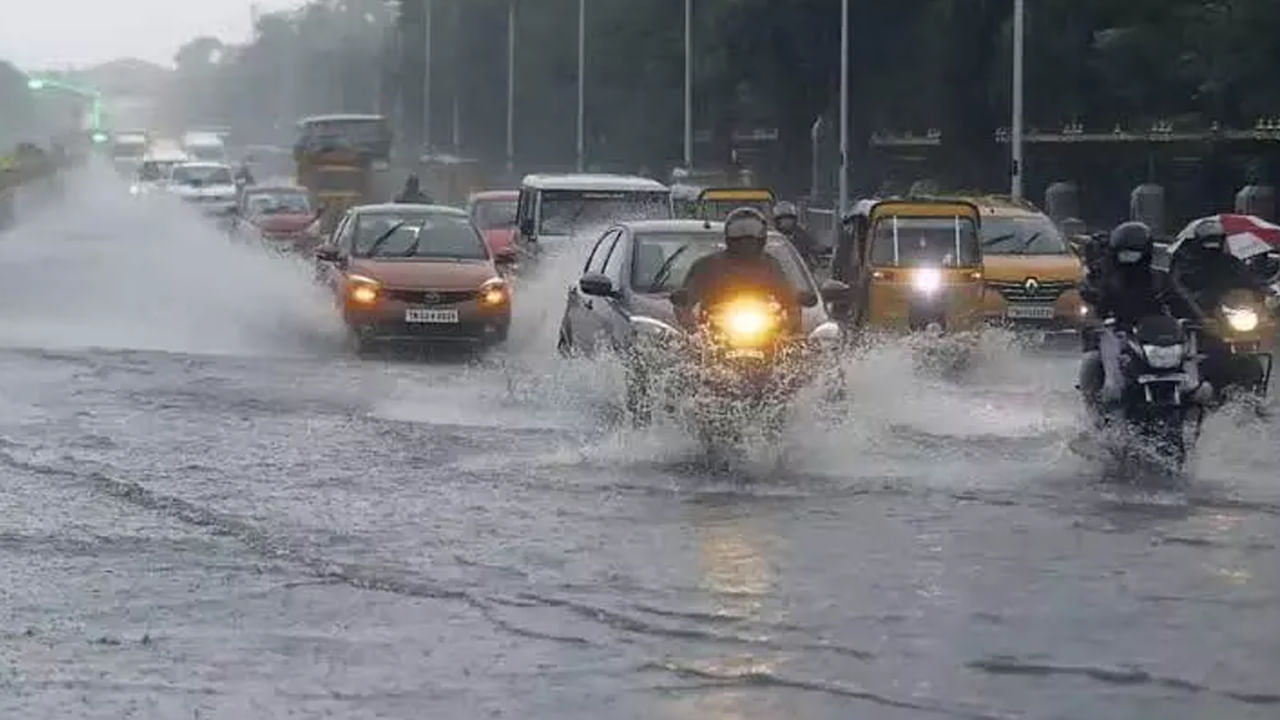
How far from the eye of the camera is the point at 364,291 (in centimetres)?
2438

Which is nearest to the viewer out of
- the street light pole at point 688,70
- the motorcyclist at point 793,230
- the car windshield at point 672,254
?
the car windshield at point 672,254

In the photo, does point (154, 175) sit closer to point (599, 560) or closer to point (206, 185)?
point (206, 185)

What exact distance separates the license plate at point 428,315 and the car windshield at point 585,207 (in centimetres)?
451

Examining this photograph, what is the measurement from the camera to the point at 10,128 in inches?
7249

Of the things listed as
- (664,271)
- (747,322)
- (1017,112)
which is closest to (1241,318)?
(664,271)

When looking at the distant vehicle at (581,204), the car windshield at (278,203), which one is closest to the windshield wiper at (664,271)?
the distant vehicle at (581,204)

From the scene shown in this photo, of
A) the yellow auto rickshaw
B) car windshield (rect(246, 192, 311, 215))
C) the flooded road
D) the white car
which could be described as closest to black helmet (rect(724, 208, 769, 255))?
the flooded road

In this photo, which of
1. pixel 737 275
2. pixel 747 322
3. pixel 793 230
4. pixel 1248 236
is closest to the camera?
pixel 747 322

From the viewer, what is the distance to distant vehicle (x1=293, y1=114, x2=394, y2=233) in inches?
2574

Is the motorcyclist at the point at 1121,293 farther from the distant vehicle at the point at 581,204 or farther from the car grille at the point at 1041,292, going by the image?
the distant vehicle at the point at 581,204

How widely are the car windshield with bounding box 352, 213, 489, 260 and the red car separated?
5305 millimetres

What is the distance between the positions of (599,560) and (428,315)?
13.0m

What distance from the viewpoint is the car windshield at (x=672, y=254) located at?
58.1 feet

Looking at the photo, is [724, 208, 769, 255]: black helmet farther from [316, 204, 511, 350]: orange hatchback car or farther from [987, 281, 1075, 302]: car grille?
[987, 281, 1075, 302]: car grille
